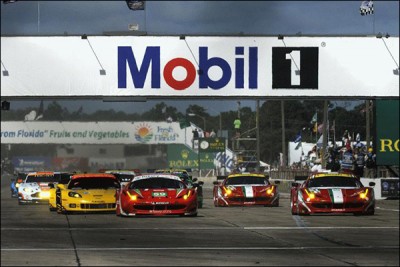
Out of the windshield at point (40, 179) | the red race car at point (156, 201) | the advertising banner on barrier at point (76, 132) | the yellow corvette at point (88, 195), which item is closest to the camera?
the red race car at point (156, 201)

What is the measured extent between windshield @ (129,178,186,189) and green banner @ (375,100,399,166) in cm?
1300

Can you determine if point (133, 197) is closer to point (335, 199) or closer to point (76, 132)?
point (335, 199)

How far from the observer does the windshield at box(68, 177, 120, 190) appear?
2930 centimetres

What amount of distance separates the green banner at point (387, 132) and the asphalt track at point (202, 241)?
11445 mm

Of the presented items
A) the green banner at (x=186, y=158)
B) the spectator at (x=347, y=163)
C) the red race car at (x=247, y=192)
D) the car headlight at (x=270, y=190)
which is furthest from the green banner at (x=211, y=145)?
the car headlight at (x=270, y=190)

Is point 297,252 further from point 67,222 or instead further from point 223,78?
point 223,78

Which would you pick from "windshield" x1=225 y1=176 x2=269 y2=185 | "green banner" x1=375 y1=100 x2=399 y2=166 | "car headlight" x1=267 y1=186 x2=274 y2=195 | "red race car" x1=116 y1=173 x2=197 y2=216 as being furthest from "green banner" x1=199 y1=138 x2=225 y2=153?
"red race car" x1=116 y1=173 x2=197 y2=216

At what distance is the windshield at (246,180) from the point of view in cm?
3544

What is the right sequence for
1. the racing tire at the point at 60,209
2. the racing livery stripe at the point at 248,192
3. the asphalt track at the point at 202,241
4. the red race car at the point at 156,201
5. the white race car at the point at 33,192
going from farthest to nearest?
the white race car at the point at 33,192, the racing livery stripe at the point at 248,192, the racing tire at the point at 60,209, the red race car at the point at 156,201, the asphalt track at the point at 202,241

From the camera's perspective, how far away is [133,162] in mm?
72438

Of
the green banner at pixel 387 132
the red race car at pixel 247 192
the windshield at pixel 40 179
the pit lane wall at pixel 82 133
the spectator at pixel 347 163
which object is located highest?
the pit lane wall at pixel 82 133

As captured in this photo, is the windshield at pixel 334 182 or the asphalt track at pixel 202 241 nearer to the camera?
the asphalt track at pixel 202 241

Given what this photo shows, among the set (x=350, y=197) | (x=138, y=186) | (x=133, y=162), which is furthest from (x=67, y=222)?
(x=133, y=162)

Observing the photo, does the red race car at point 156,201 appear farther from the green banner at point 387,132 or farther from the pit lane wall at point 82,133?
the pit lane wall at point 82,133
